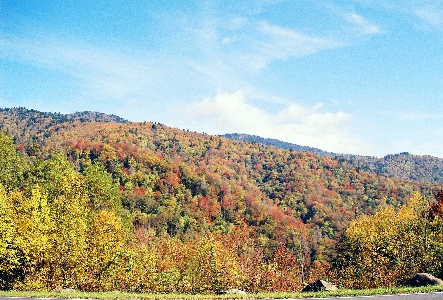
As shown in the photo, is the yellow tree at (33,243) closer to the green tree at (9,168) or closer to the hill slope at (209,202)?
the green tree at (9,168)

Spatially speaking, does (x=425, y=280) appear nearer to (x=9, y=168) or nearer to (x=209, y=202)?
(x=9, y=168)

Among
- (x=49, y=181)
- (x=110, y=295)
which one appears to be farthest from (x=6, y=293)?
(x=49, y=181)

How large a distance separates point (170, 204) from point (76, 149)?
214 ft

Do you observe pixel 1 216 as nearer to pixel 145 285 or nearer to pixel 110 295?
pixel 145 285

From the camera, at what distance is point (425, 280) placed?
66.9 feet

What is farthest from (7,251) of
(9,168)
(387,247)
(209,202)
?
(209,202)

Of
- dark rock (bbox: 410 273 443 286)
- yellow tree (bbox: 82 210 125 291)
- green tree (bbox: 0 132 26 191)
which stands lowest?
yellow tree (bbox: 82 210 125 291)

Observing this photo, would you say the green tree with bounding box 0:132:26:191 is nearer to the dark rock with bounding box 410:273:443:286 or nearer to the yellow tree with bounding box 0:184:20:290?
the yellow tree with bounding box 0:184:20:290

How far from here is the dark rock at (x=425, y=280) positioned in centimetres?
1990

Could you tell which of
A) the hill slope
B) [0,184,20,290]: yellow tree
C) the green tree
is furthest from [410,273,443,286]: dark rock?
the hill slope

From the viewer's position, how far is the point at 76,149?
174 meters

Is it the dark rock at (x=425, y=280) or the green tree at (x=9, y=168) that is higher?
the green tree at (x=9, y=168)

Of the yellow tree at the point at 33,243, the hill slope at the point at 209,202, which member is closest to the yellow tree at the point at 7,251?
the yellow tree at the point at 33,243

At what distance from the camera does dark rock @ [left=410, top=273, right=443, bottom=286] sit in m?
19.9
